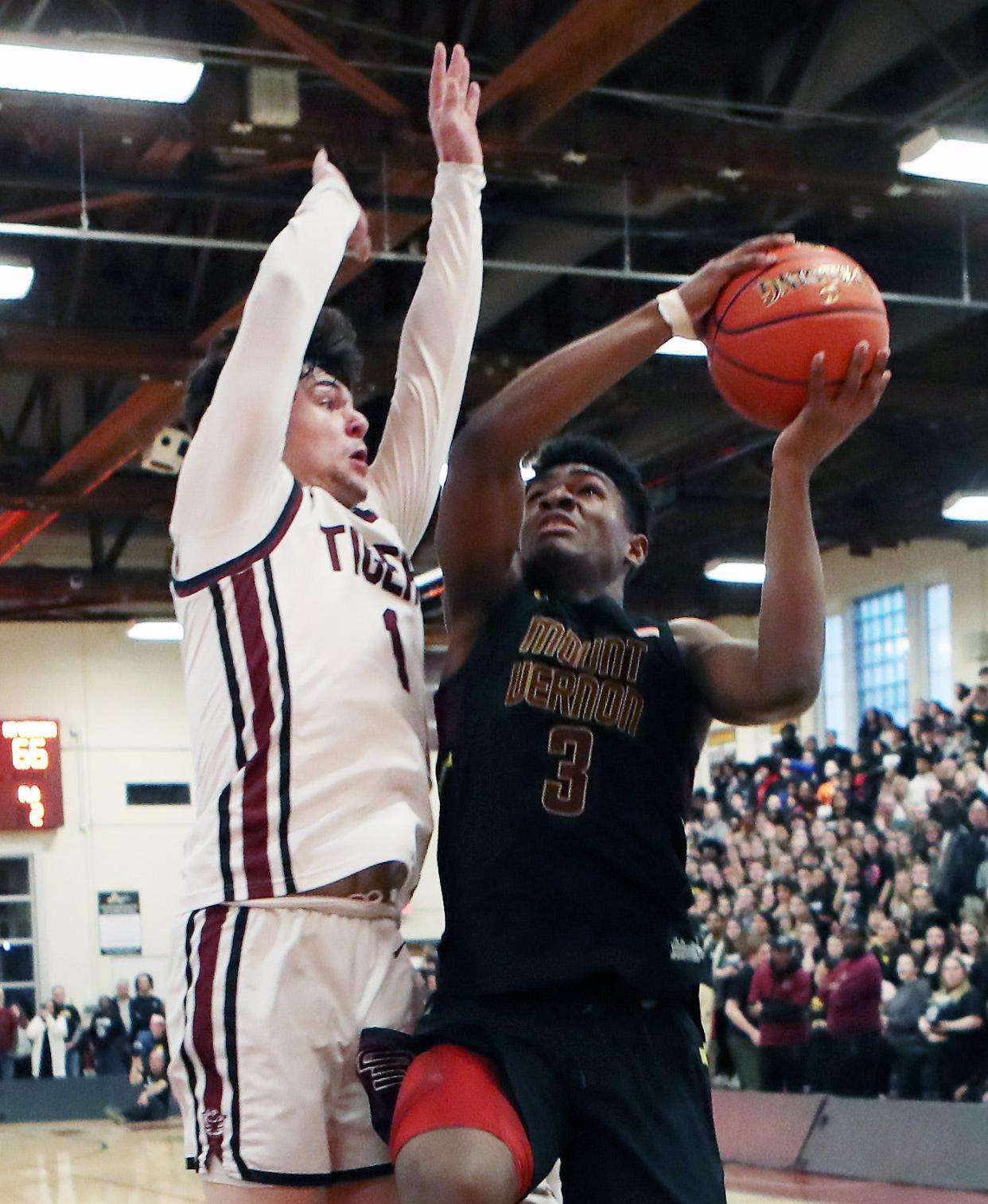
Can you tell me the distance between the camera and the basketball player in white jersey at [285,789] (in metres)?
2.69

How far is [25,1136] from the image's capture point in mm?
17484

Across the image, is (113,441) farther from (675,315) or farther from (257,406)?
(257,406)

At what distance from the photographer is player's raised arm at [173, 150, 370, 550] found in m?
2.75


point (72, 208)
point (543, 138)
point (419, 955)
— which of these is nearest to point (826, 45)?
point (543, 138)

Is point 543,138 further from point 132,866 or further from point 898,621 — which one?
point 132,866

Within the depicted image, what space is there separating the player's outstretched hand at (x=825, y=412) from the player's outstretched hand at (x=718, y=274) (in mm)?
224

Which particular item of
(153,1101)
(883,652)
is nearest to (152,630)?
(153,1101)

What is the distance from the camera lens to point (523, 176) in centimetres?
1017

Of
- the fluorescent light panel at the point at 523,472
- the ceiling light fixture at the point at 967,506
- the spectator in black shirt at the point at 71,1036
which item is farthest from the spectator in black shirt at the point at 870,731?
the fluorescent light panel at the point at 523,472

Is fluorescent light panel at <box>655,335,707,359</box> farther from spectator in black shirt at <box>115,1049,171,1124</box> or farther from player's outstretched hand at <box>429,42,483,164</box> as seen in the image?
spectator in black shirt at <box>115,1049,171,1124</box>

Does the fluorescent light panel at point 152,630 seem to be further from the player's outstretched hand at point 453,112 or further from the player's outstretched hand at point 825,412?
the player's outstretched hand at point 825,412

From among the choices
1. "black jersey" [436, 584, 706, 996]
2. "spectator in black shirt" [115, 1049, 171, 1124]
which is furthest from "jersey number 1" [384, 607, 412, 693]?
"spectator in black shirt" [115, 1049, 171, 1124]

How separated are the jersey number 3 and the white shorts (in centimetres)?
35

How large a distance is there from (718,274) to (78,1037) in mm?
19443
